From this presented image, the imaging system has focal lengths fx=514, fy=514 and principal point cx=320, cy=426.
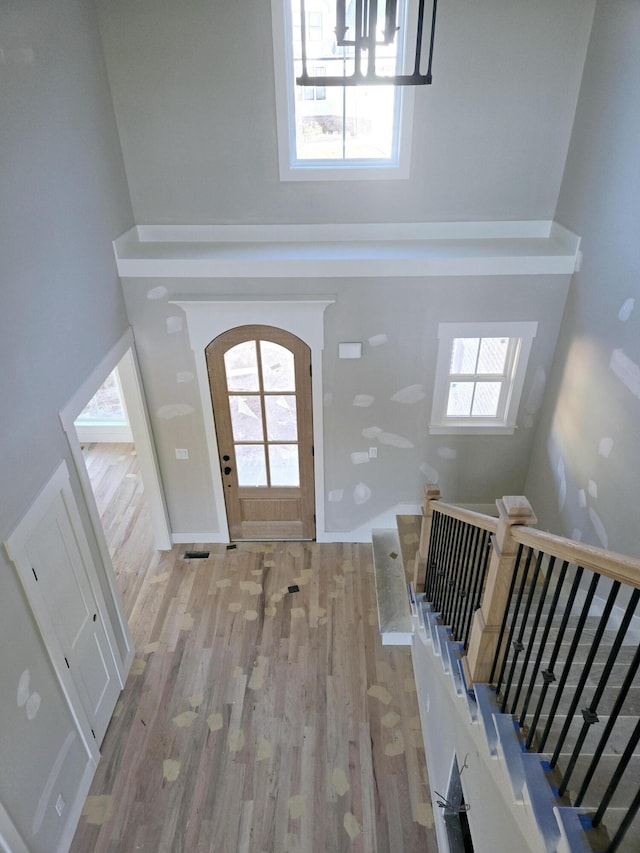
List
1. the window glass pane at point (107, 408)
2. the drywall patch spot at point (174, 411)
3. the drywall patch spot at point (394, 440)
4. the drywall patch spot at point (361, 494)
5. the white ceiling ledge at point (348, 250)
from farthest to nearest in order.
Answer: the window glass pane at point (107, 408) → the drywall patch spot at point (361, 494) → the drywall patch spot at point (394, 440) → the drywall patch spot at point (174, 411) → the white ceiling ledge at point (348, 250)

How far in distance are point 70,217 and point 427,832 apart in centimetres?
420

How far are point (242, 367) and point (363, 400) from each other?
1.04 metres

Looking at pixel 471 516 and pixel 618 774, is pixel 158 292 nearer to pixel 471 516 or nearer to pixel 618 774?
pixel 471 516

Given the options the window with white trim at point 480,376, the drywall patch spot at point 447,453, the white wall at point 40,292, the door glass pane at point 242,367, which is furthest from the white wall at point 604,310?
the white wall at point 40,292

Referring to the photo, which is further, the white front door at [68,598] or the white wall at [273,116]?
the white wall at [273,116]

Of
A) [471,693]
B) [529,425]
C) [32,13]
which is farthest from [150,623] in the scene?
[32,13]

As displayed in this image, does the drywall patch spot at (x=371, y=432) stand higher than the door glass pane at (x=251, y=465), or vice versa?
the drywall patch spot at (x=371, y=432)

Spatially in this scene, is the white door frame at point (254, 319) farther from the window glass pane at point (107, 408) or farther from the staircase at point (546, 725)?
the window glass pane at point (107, 408)

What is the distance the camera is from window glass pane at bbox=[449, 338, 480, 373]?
4.12 meters

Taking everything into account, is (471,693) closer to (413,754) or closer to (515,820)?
(515,820)

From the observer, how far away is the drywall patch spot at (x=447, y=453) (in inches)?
178

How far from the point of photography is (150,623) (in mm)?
4258

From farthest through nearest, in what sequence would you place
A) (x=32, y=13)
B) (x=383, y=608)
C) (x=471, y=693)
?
(x=383, y=608)
(x=32, y=13)
(x=471, y=693)

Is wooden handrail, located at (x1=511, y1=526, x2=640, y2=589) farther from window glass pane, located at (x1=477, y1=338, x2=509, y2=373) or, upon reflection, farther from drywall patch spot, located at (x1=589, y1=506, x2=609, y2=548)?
window glass pane, located at (x1=477, y1=338, x2=509, y2=373)
